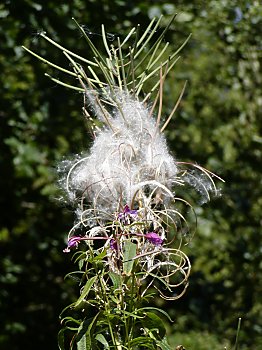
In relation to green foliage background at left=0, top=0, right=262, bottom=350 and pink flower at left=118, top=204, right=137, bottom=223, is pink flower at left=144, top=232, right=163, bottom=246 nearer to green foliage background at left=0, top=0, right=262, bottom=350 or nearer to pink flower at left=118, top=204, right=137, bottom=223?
pink flower at left=118, top=204, right=137, bottom=223

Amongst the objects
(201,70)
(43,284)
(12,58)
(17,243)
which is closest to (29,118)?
(12,58)

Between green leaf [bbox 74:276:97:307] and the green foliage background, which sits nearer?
green leaf [bbox 74:276:97:307]

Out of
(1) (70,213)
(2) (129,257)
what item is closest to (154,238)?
(2) (129,257)

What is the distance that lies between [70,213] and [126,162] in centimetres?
199

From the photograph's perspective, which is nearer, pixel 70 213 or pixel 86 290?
pixel 86 290

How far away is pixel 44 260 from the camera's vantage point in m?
3.03

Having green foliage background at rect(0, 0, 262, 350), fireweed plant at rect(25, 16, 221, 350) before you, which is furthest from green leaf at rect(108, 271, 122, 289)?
green foliage background at rect(0, 0, 262, 350)

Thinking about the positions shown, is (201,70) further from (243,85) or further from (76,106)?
(76,106)

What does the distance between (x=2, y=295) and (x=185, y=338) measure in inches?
29.0

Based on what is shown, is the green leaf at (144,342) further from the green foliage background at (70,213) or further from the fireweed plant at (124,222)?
the green foliage background at (70,213)

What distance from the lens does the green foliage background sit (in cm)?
270

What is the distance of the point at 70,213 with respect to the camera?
2.90 meters

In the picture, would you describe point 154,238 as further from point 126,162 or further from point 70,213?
point 70,213

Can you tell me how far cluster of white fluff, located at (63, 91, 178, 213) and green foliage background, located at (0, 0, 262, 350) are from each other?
1551 millimetres
